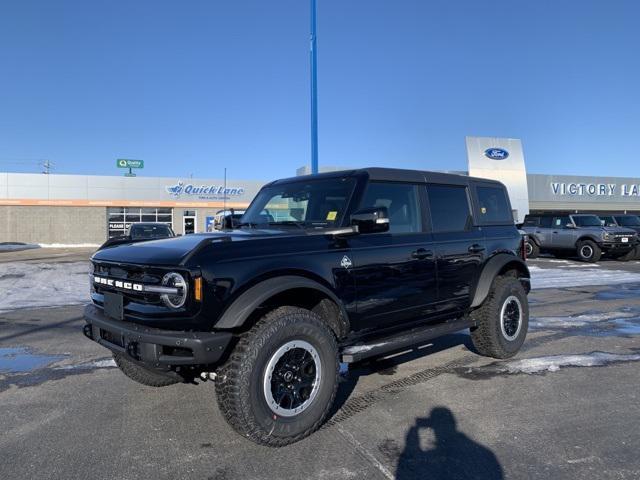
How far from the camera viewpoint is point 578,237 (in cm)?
1984

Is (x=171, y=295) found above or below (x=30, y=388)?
above

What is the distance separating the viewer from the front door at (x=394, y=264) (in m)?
4.28

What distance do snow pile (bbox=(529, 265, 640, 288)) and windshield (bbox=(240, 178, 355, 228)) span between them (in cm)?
943

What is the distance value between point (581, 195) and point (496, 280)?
44.4m

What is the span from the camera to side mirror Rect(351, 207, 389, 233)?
409cm

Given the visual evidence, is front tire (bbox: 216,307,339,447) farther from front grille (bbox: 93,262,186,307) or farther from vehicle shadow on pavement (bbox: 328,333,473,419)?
front grille (bbox: 93,262,186,307)

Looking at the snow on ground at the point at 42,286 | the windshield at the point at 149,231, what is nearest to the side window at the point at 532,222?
the windshield at the point at 149,231

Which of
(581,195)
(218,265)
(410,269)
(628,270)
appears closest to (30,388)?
(218,265)

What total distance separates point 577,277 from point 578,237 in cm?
604

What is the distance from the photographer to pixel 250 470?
129 inches

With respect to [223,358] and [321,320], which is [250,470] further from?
[321,320]

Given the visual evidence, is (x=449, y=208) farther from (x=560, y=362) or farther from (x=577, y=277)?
(x=577, y=277)

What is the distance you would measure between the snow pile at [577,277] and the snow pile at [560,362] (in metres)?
6.88

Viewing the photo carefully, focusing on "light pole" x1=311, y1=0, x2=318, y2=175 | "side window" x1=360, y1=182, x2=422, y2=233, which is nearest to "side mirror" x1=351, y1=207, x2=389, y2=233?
"side window" x1=360, y1=182, x2=422, y2=233
